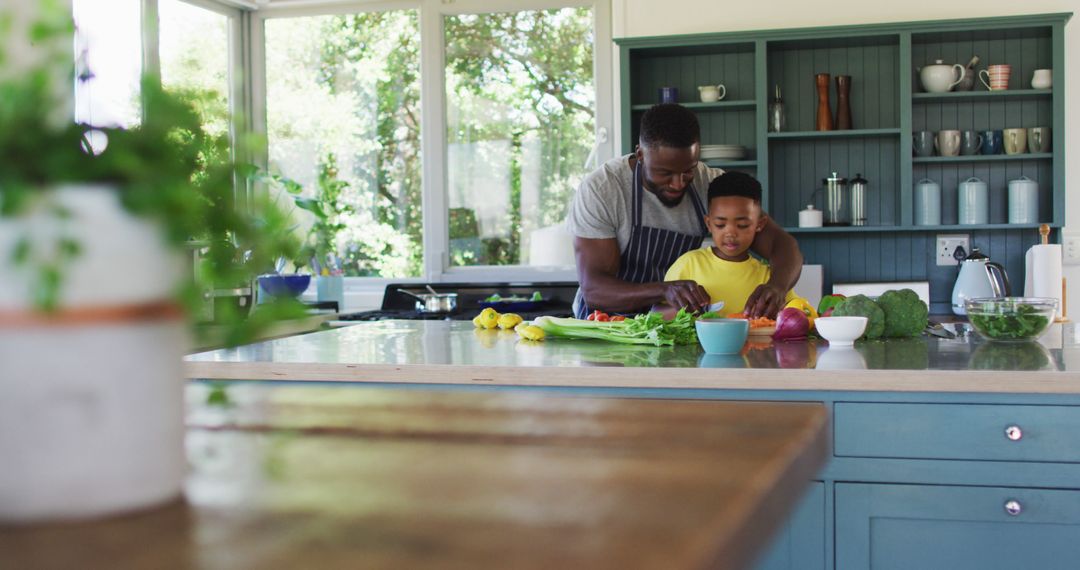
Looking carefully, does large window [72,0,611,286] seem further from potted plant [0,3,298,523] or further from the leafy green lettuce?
potted plant [0,3,298,523]

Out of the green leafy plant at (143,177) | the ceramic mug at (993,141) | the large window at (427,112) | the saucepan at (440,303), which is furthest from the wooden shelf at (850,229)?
the green leafy plant at (143,177)

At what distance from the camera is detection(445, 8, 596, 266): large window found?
518 centimetres

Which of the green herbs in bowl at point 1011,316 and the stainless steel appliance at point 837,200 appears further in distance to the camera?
the stainless steel appliance at point 837,200

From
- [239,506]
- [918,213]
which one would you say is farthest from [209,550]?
[918,213]

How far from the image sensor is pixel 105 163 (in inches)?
20.1

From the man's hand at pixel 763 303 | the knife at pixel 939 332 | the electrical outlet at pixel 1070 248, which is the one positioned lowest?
the knife at pixel 939 332

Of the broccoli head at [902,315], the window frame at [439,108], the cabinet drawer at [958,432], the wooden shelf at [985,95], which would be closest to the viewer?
the cabinet drawer at [958,432]

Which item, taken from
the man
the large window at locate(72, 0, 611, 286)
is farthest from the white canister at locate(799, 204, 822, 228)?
the man

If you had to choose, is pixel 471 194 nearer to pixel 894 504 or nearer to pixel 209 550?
pixel 894 504

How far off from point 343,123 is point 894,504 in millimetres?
4201

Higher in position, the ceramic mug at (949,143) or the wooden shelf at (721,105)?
the wooden shelf at (721,105)

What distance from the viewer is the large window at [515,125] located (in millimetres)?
5176

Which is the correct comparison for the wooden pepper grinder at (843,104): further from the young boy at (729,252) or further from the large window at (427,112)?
the young boy at (729,252)

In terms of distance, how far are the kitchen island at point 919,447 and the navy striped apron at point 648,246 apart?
4.13ft
